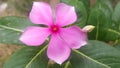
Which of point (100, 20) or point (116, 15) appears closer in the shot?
point (100, 20)

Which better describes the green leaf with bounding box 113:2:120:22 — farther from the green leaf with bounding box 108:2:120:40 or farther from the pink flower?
the pink flower

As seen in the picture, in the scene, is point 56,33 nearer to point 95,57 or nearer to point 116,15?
point 95,57

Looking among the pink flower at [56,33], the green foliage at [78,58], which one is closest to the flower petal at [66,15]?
the pink flower at [56,33]

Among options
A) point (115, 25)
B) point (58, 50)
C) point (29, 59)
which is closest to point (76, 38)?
point (58, 50)

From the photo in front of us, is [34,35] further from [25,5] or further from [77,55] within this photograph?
[25,5]

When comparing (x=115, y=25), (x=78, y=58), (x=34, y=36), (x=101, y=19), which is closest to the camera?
(x=34, y=36)

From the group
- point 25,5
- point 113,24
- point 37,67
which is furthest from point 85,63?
point 25,5

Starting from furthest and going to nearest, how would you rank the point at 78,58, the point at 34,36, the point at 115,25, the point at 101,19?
the point at 115,25 → the point at 101,19 → the point at 78,58 → the point at 34,36
